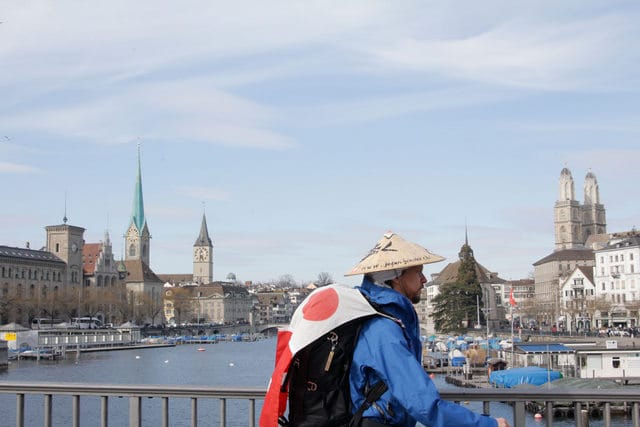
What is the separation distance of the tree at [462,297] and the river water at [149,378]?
2772 cm

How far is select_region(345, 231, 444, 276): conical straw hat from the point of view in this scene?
4.48 m

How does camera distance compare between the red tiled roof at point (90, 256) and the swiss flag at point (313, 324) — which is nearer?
the swiss flag at point (313, 324)

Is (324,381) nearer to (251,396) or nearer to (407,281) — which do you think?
(407,281)

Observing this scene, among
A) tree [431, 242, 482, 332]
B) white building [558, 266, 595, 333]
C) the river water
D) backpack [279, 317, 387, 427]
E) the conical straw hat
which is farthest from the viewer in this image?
white building [558, 266, 595, 333]

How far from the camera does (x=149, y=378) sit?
6750cm

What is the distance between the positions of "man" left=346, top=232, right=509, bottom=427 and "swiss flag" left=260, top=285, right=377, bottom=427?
0.09 metres

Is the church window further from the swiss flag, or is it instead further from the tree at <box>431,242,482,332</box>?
the tree at <box>431,242,482,332</box>

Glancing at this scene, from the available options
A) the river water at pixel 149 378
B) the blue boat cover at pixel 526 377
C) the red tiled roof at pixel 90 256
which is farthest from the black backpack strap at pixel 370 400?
the red tiled roof at pixel 90 256

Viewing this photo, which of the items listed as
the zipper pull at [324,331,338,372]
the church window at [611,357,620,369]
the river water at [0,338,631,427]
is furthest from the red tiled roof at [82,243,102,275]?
the zipper pull at [324,331,338,372]

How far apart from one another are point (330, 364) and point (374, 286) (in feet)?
1.69

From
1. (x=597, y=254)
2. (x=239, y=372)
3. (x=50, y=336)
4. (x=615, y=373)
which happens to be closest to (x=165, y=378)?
(x=239, y=372)

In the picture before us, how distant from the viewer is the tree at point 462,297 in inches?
4321

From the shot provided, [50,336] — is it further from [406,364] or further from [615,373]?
[406,364]

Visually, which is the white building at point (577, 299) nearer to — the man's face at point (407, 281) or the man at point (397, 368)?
the man's face at point (407, 281)
